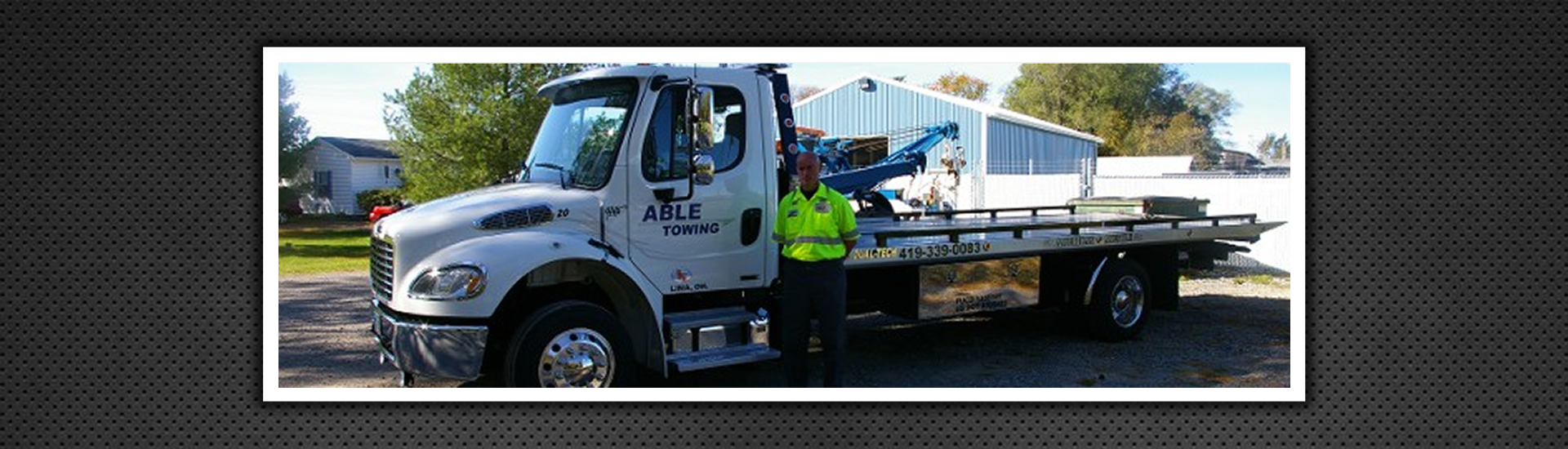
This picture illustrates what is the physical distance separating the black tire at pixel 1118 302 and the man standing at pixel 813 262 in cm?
309

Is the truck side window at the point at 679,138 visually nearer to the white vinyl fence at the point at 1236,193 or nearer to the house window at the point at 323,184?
the house window at the point at 323,184

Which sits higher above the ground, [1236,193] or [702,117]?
[702,117]

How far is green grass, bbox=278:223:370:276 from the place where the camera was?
27.5ft

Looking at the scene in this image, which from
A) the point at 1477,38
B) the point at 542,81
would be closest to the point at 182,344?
the point at 542,81

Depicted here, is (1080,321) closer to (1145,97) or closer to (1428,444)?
(1428,444)

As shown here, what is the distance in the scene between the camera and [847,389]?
5293mm

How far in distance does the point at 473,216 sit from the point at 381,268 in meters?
0.62

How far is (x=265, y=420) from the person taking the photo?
514cm

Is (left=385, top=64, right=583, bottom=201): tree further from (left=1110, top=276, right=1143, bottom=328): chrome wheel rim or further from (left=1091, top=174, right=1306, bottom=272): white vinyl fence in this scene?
(left=1091, top=174, right=1306, bottom=272): white vinyl fence

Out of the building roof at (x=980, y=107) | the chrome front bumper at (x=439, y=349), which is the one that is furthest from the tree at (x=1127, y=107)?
the chrome front bumper at (x=439, y=349)

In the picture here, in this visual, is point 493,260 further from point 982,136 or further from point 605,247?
point 982,136

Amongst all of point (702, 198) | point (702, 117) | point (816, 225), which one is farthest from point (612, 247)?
point (816, 225)

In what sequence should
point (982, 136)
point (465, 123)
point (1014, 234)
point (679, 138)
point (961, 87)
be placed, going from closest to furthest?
1. point (679, 138)
2. point (1014, 234)
3. point (465, 123)
4. point (982, 136)
5. point (961, 87)

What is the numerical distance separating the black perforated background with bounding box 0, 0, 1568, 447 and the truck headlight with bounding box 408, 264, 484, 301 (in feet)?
2.09
